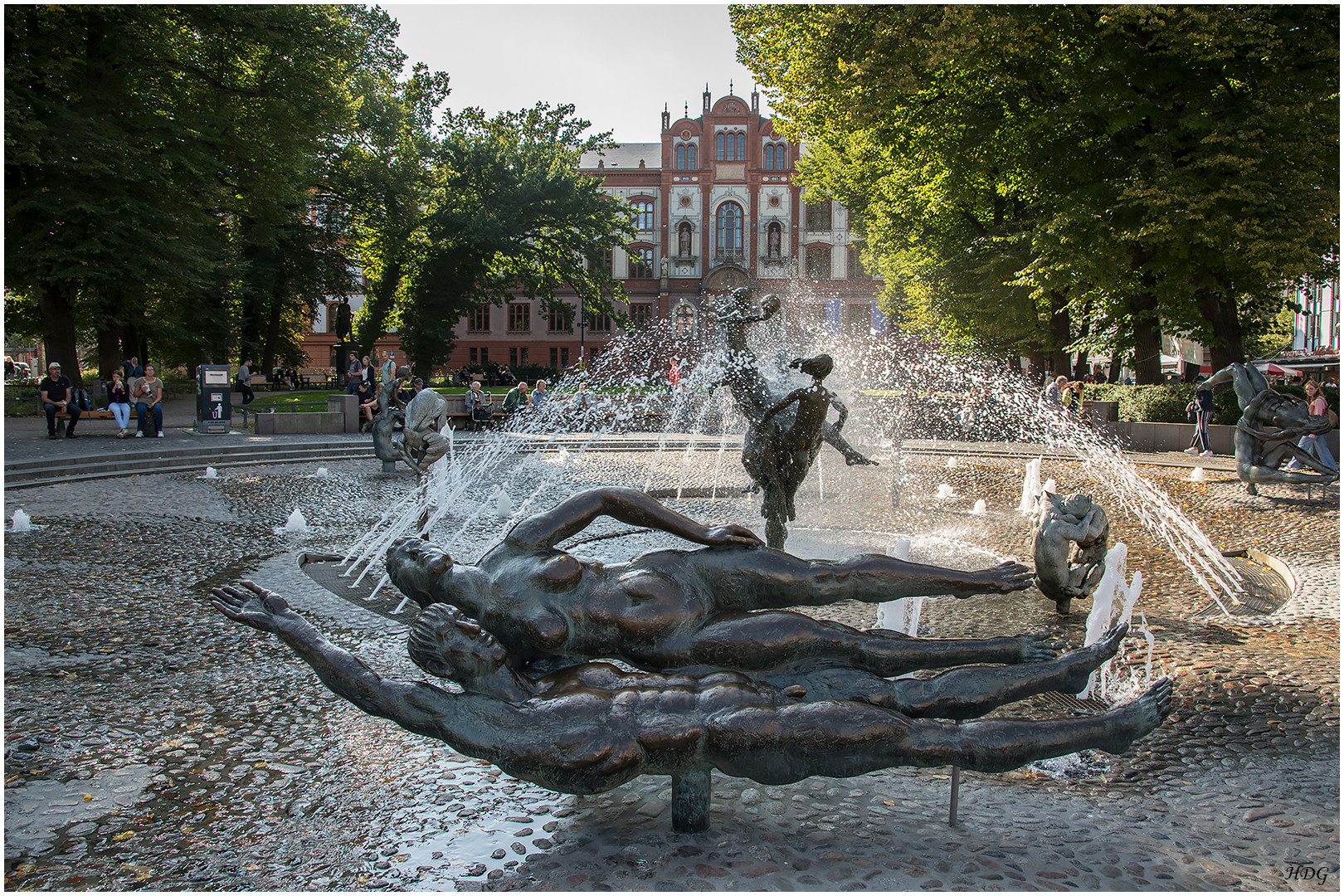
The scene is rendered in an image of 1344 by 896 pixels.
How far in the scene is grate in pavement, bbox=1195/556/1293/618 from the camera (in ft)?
21.9

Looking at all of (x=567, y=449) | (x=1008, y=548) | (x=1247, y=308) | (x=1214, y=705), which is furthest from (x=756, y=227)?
(x=1214, y=705)

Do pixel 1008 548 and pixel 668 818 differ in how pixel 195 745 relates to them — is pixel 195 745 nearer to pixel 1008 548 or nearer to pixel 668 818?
pixel 668 818

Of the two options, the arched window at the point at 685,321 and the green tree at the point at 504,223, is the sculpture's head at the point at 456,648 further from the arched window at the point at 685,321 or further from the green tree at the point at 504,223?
the arched window at the point at 685,321

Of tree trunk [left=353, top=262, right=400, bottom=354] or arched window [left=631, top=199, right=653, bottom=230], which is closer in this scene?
tree trunk [left=353, top=262, right=400, bottom=354]

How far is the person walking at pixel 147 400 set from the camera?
19.5 meters

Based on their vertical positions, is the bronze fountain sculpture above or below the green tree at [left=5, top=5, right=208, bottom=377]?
below

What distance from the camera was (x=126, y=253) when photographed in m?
21.5

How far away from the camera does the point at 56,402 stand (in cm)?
1900

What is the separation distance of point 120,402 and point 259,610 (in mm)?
19866

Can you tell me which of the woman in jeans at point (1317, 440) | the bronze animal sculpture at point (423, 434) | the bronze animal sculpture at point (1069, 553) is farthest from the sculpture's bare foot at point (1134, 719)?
the woman in jeans at point (1317, 440)

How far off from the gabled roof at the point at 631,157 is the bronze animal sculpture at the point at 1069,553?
58.5 m

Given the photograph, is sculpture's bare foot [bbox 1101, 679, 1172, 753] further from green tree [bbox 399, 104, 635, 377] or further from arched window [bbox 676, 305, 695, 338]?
arched window [bbox 676, 305, 695, 338]

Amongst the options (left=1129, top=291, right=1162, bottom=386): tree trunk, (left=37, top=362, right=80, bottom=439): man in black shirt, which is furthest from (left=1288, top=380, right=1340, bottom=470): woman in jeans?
(left=37, top=362, right=80, bottom=439): man in black shirt
